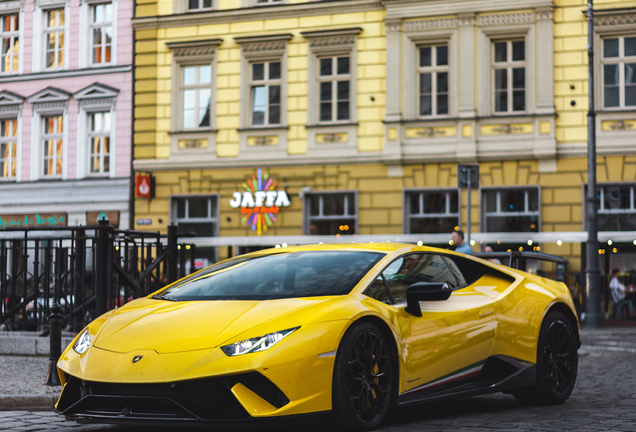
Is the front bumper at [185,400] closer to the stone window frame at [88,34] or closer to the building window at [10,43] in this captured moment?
the stone window frame at [88,34]

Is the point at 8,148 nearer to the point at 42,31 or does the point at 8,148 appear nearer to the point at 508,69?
the point at 42,31

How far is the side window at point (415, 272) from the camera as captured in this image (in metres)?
6.46

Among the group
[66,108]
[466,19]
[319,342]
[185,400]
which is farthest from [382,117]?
[185,400]

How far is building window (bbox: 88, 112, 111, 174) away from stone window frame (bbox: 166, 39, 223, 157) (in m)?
2.27

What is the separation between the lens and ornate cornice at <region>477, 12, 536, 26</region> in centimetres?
2295

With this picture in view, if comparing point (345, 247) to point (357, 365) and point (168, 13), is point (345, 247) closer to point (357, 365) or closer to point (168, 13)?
point (357, 365)

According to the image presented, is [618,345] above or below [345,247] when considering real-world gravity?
below

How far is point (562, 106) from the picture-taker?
22750 mm

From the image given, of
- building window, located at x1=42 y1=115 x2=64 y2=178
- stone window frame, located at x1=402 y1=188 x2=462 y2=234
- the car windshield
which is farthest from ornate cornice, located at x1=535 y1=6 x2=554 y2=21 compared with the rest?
the car windshield

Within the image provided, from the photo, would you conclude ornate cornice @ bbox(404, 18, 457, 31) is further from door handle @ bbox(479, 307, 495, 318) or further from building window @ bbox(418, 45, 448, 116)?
door handle @ bbox(479, 307, 495, 318)

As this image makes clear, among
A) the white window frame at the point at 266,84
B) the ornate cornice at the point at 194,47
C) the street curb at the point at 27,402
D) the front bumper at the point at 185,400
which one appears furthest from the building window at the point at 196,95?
the front bumper at the point at 185,400

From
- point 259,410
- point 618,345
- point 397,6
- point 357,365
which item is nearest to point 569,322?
point 357,365

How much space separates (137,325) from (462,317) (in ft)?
7.58

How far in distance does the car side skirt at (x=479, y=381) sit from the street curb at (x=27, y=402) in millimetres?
2991
